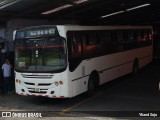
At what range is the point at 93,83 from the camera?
14.9 meters

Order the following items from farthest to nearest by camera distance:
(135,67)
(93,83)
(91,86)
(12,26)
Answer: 1. (135,67)
2. (12,26)
3. (93,83)
4. (91,86)

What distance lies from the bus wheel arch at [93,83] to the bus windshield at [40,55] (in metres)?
2.20

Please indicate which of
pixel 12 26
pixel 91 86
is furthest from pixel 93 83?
pixel 12 26

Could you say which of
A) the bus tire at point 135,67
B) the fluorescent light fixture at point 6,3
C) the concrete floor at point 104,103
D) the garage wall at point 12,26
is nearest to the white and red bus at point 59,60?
the concrete floor at point 104,103

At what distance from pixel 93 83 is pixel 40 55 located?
116 inches

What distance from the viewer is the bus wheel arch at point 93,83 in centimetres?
1444

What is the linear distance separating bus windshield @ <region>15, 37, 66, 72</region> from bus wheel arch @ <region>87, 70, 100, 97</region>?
2.20 meters

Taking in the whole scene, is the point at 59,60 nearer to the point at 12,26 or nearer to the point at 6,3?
the point at 6,3

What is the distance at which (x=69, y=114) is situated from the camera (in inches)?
462

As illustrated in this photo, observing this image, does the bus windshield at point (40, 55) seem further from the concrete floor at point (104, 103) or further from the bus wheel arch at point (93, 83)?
the bus wheel arch at point (93, 83)

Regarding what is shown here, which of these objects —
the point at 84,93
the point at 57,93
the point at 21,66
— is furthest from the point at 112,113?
the point at 21,66

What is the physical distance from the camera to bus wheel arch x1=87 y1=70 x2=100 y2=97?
1444 centimetres

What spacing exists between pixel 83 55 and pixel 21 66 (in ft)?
8.09

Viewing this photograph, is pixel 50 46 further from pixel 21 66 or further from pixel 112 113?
A: pixel 112 113
